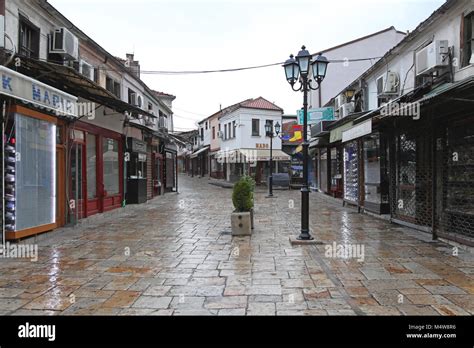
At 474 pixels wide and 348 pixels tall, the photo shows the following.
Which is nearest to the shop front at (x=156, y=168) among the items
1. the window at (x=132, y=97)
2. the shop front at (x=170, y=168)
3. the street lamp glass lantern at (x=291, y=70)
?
the shop front at (x=170, y=168)

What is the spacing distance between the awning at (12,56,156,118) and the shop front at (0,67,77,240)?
14.8 inches

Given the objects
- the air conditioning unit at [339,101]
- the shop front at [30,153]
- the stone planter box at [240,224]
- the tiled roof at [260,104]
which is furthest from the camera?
the tiled roof at [260,104]

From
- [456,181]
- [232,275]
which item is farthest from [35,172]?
[456,181]

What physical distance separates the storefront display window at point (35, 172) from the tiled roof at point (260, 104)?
22.9 metres

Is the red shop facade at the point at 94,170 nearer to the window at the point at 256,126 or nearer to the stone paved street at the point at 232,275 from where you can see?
the stone paved street at the point at 232,275

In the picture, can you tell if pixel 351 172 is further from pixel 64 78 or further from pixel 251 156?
pixel 251 156

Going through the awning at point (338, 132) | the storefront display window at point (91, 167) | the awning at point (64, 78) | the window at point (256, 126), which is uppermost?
the window at point (256, 126)

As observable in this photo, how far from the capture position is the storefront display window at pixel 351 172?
14180mm

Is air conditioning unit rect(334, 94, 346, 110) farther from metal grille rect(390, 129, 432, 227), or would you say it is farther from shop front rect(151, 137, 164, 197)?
shop front rect(151, 137, 164, 197)

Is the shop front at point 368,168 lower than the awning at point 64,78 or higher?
lower

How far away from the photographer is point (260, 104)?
Answer: 32.1 meters

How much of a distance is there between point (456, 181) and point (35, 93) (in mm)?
8392
